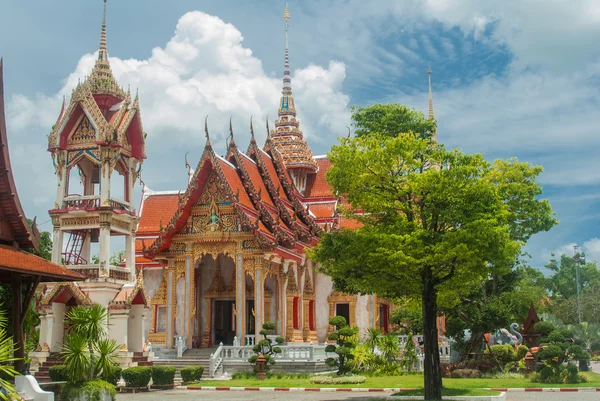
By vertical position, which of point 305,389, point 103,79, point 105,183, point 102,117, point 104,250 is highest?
point 103,79

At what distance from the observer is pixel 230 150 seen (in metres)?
28.9

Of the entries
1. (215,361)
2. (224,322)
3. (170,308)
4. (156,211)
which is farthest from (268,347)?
(156,211)

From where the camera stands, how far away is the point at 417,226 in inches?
636

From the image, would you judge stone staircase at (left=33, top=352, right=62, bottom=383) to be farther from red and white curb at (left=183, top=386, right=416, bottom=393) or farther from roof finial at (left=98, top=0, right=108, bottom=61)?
roof finial at (left=98, top=0, right=108, bottom=61)

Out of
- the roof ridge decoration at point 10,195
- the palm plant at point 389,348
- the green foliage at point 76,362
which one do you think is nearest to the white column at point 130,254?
the palm plant at point 389,348

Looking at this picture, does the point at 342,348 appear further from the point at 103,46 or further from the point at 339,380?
the point at 103,46

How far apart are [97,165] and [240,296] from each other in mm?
7104

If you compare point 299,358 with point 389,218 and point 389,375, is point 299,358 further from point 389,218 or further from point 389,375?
point 389,218

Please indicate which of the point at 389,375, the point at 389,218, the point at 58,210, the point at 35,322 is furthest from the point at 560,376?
the point at 35,322

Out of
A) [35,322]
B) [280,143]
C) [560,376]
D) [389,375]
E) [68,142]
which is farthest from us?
[280,143]

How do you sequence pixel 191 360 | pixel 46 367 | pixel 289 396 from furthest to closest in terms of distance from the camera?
pixel 191 360 → pixel 46 367 → pixel 289 396

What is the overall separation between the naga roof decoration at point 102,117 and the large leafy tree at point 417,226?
1095 cm

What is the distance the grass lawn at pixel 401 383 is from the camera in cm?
A: 1966

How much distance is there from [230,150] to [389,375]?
10.9m
